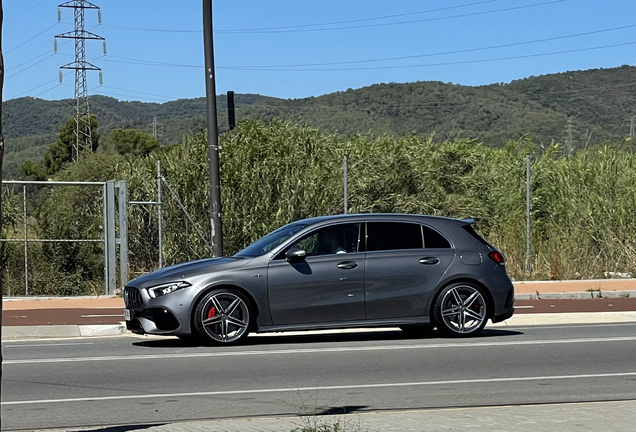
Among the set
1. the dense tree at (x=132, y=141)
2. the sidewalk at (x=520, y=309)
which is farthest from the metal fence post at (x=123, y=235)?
the dense tree at (x=132, y=141)

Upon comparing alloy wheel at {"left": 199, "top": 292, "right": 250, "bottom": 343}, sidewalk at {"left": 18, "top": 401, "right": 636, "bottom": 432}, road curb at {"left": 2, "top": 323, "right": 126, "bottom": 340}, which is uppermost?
alloy wheel at {"left": 199, "top": 292, "right": 250, "bottom": 343}

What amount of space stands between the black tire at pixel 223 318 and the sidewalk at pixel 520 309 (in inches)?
98.3

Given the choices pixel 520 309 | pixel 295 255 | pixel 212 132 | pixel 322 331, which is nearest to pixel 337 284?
pixel 295 255

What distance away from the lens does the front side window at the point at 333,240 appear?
12656 millimetres

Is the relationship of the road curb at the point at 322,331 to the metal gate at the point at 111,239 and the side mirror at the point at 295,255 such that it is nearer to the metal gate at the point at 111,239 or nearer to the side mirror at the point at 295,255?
the side mirror at the point at 295,255

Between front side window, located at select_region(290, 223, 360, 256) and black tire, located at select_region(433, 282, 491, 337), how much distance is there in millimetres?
1259

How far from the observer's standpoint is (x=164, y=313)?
39.4ft

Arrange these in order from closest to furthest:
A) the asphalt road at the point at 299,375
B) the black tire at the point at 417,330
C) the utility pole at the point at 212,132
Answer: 1. the asphalt road at the point at 299,375
2. the black tire at the point at 417,330
3. the utility pole at the point at 212,132

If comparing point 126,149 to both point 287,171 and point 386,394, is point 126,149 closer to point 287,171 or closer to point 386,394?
point 287,171

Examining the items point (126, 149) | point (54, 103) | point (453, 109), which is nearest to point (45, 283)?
point (126, 149)

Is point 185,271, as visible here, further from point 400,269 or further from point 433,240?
point 433,240

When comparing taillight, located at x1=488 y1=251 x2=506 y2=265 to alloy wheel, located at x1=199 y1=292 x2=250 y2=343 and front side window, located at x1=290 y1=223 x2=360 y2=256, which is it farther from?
alloy wheel, located at x1=199 y1=292 x2=250 y2=343

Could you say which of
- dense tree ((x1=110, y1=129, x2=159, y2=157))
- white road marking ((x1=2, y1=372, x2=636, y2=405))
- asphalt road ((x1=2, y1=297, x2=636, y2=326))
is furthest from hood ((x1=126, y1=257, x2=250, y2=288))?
dense tree ((x1=110, y1=129, x2=159, y2=157))

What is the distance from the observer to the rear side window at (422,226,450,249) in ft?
42.7
